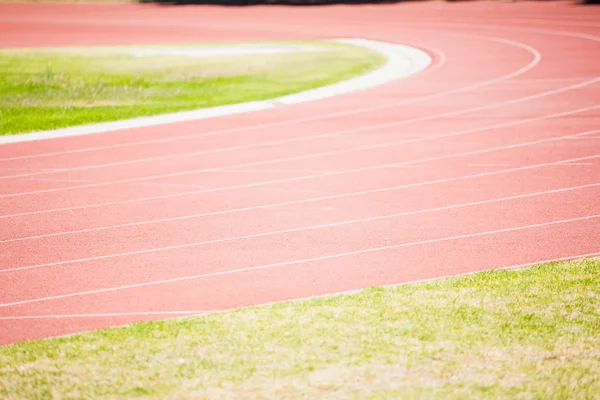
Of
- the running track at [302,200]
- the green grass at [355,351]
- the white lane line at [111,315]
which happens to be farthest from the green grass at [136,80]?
the green grass at [355,351]

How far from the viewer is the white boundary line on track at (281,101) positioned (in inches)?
533

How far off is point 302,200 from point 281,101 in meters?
6.36

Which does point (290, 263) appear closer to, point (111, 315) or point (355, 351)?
point (111, 315)

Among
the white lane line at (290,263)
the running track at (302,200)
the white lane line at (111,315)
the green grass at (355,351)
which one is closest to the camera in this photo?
the green grass at (355,351)

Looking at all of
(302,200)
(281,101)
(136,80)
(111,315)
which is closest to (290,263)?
(111,315)

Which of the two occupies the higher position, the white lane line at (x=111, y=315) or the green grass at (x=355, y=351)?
the green grass at (x=355, y=351)

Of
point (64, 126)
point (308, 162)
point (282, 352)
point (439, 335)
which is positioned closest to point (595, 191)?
point (308, 162)

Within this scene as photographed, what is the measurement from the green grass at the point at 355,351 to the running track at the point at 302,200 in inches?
22.4

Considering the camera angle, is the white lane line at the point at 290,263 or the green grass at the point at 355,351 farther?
the white lane line at the point at 290,263

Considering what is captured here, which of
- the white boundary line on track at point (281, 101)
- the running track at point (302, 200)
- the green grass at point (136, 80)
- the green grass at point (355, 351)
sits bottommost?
the green grass at point (136, 80)

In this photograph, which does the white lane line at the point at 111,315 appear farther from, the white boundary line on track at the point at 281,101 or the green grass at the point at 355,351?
the white boundary line on track at the point at 281,101

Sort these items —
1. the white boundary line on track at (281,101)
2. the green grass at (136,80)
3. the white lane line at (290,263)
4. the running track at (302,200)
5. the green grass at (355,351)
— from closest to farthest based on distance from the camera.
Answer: the green grass at (355,351), the white lane line at (290,263), the running track at (302,200), the white boundary line on track at (281,101), the green grass at (136,80)

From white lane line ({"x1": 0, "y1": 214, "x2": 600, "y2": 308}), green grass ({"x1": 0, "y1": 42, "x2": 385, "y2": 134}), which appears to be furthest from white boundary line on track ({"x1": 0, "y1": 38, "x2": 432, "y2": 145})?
white lane line ({"x1": 0, "y1": 214, "x2": 600, "y2": 308})

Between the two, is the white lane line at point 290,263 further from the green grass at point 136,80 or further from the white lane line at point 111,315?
the green grass at point 136,80
